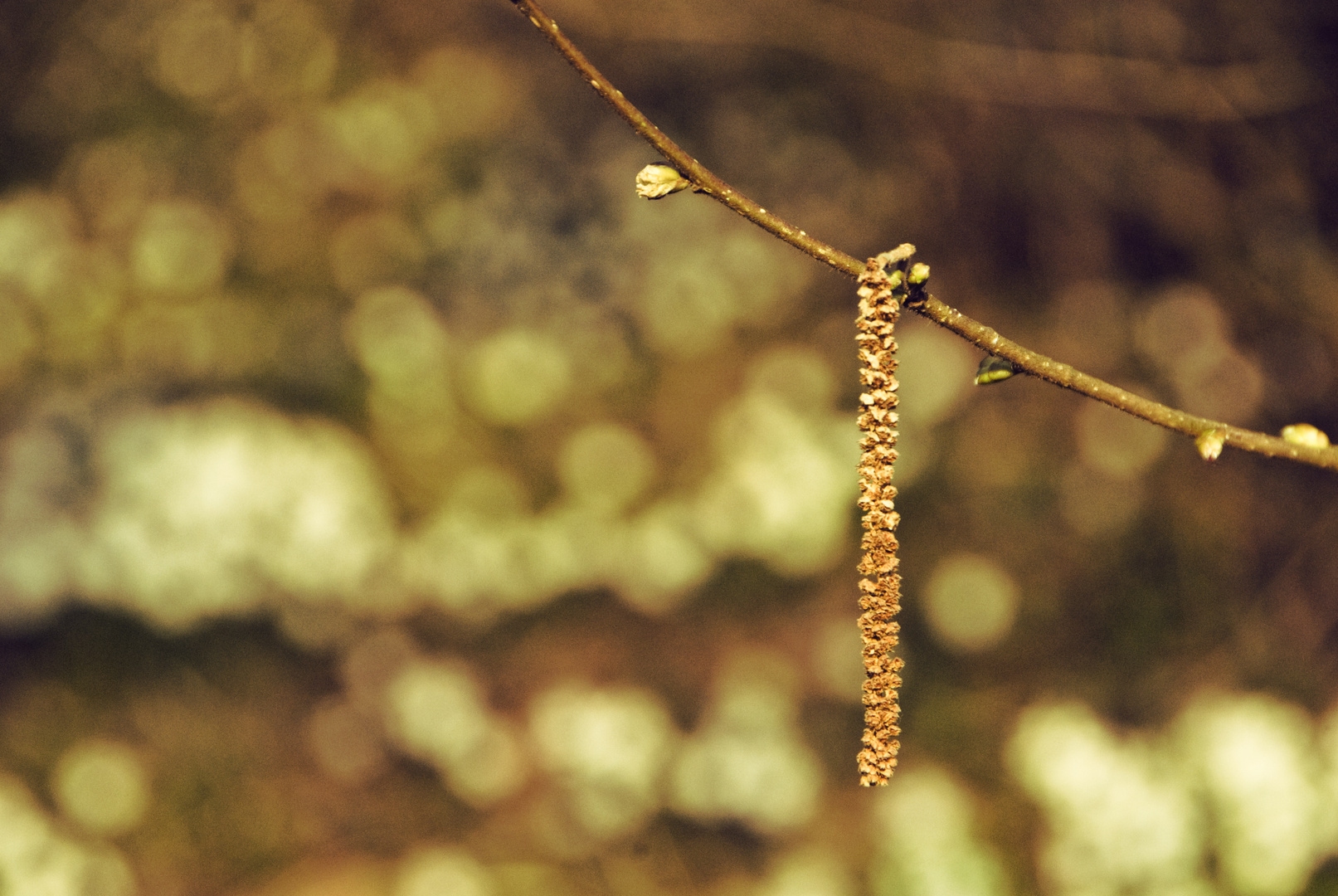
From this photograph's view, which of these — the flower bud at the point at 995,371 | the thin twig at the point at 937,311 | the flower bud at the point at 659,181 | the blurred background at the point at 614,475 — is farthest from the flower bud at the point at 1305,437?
the blurred background at the point at 614,475

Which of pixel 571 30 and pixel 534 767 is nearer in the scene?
pixel 571 30

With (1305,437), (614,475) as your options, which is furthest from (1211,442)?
(614,475)

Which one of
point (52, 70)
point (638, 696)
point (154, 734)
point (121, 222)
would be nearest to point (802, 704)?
point (638, 696)

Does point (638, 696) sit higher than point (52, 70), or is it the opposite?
point (52, 70)

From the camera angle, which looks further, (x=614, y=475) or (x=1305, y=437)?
(x=614, y=475)

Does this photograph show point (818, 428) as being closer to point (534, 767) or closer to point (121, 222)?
point (534, 767)

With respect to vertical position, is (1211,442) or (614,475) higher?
(1211,442)

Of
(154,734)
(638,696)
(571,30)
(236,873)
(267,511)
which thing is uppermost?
(571,30)

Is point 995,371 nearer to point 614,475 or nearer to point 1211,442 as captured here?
point 1211,442
